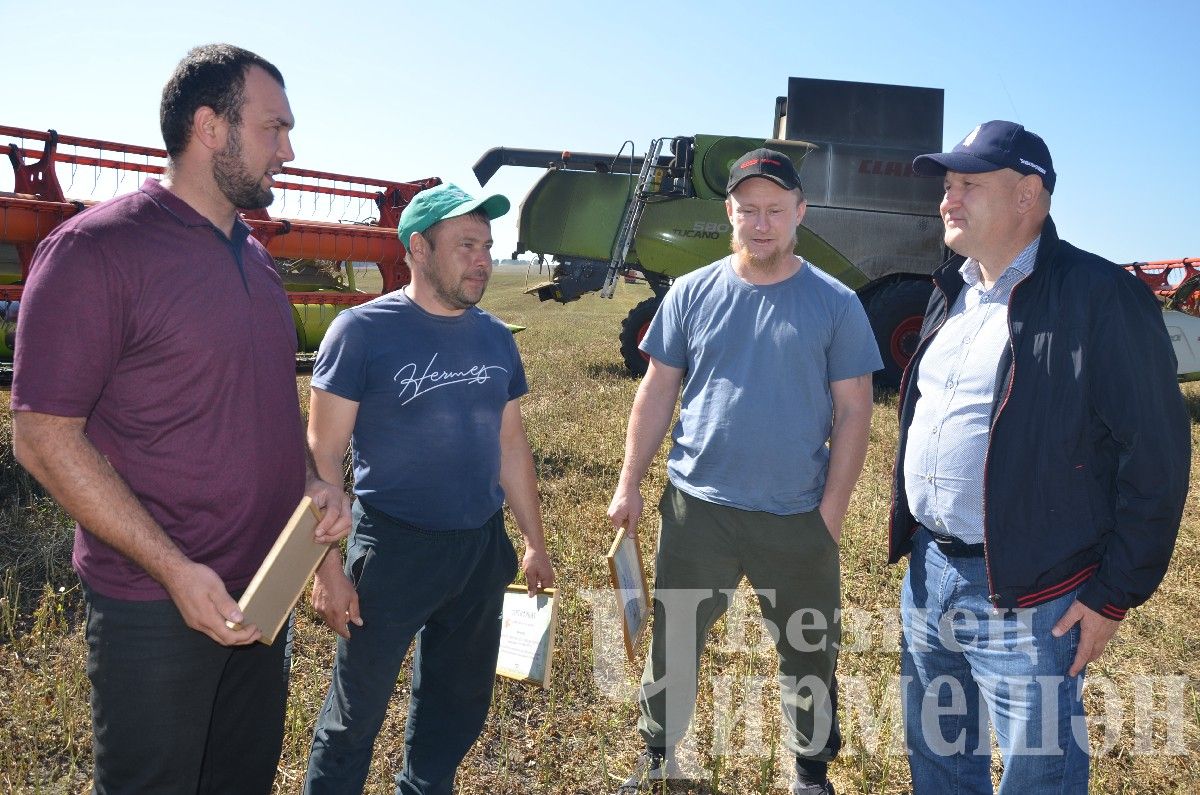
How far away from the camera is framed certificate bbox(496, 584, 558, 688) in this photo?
8.35 feet

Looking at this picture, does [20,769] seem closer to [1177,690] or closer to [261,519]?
[261,519]

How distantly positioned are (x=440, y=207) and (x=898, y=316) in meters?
8.22

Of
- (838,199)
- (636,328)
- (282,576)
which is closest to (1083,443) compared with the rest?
(282,576)

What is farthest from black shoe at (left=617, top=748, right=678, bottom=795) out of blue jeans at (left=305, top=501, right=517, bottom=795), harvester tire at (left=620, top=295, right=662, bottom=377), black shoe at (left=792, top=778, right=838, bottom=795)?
harvester tire at (left=620, top=295, right=662, bottom=377)

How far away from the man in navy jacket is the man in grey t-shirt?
0.36m

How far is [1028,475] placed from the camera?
1.83 meters

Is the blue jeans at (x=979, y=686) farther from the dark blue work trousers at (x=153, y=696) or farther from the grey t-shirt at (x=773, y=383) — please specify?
the dark blue work trousers at (x=153, y=696)

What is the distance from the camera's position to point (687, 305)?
2646 millimetres

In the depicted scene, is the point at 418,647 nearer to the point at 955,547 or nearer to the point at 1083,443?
the point at 955,547

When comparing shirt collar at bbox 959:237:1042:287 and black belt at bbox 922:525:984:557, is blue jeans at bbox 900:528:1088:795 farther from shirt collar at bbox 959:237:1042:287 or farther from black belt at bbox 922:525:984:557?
shirt collar at bbox 959:237:1042:287

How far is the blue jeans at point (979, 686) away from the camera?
1798mm

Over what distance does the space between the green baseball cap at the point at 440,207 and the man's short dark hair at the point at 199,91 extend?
1.94ft

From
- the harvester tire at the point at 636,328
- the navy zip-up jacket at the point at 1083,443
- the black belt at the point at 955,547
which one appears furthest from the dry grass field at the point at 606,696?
the harvester tire at the point at 636,328

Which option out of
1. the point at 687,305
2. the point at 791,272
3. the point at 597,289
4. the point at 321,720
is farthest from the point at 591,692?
the point at 597,289
